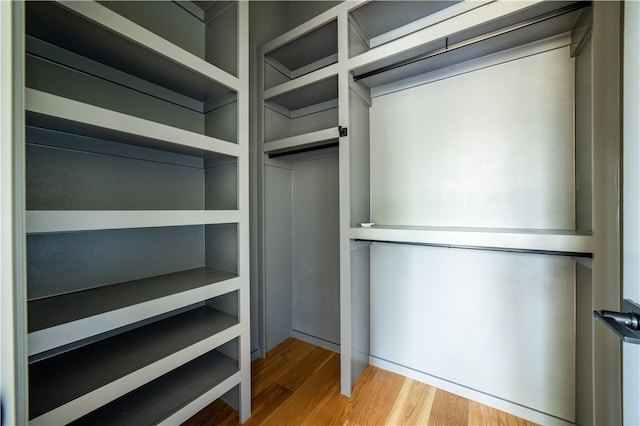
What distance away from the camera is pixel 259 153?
1862mm

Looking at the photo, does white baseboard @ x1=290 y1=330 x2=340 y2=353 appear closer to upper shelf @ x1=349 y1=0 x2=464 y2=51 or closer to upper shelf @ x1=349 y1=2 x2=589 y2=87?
upper shelf @ x1=349 y1=2 x2=589 y2=87

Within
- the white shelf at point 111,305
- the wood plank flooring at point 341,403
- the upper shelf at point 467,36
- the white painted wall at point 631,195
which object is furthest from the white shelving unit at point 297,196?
the white painted wall at point 631,195

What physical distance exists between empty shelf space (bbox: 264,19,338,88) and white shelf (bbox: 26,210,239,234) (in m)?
1.27

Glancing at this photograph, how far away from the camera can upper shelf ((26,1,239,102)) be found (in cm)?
85

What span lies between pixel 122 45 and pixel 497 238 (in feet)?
6.06

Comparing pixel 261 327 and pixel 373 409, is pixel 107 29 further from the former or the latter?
pixel 373 409

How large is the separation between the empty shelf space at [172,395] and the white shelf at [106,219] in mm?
815

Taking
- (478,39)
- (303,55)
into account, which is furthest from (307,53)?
(478,39)

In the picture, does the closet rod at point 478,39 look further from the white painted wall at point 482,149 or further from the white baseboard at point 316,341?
the white baseboard at point 316,341

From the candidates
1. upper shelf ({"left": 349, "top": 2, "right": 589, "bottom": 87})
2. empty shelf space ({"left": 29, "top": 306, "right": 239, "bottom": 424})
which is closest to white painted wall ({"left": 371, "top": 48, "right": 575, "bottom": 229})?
upper shelf ({"left": 349, "top": 2, "right": 589, "bottom": 87})

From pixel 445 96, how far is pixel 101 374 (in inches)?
86.5

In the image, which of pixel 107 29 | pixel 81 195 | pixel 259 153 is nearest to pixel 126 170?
pixel 81 195

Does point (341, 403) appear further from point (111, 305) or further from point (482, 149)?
point (482, 149)

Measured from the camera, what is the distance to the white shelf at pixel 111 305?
30.4 inches
